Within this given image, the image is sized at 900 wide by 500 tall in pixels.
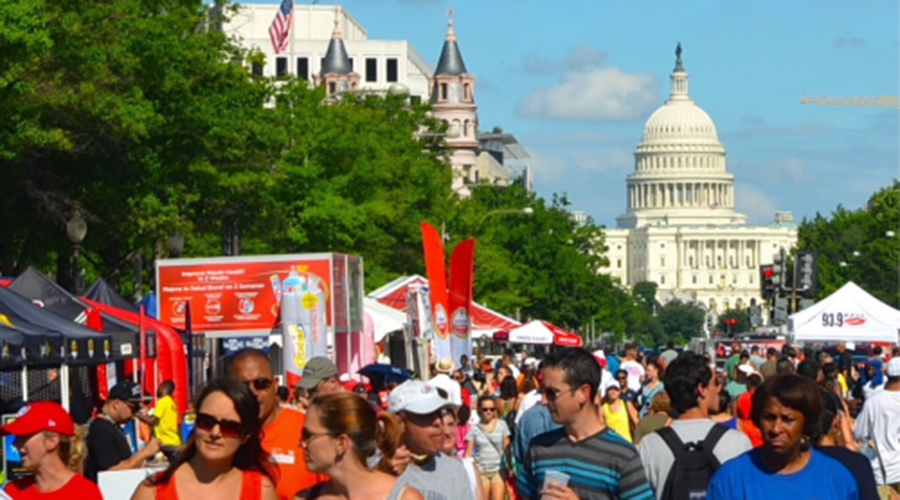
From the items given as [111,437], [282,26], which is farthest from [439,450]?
[282,26]

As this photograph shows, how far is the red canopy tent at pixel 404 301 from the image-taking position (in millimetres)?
41719

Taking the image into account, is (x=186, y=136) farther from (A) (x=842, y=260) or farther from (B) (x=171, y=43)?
(A) (x=842, y=260)

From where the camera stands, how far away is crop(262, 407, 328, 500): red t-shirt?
7.62 m

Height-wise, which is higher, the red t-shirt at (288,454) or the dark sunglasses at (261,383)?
the dark sunglasses at (261,383)

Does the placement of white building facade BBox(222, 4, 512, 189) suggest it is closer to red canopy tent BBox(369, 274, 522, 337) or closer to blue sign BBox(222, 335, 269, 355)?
red canopy tent BBox(369, 274, 522, 337)

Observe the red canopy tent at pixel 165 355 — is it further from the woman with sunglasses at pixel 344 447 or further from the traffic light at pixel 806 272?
the traffic light at pixel 806 272

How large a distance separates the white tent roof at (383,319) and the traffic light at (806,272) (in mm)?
11063

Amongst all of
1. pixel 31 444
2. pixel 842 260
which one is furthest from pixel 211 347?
pixel 842 260

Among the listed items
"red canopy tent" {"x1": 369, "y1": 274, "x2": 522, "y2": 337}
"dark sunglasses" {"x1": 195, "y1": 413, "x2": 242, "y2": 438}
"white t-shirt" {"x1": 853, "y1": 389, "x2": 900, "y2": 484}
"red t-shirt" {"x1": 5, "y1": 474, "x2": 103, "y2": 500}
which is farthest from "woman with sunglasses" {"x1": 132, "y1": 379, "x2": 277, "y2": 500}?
"red canopy tent" {"x1": 369, "y1": 274, "x2": 522, "y2": 337}

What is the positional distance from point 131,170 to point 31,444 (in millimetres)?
28272

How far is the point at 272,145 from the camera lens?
125ft

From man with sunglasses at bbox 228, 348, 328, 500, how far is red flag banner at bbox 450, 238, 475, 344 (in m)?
19.8

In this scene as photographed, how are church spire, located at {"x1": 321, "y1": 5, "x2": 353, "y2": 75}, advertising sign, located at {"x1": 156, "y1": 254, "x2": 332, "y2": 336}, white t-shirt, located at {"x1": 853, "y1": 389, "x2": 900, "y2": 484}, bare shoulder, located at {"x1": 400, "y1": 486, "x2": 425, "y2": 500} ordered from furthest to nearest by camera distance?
church spire, located at {"x1": 321, "y1": 5, "x2": 353, "y2": 75} → advertising sign, located at {"x1": 156, "y1": 254, "x2": 332, "y2": 336} → white t-shirt, located at {"x1": 853, "y1": 389, "x2": 900, "y2": 484} → bare shoulder, located at {"x1": 400, "y1": 486, "x2": 425, "y2": 500}

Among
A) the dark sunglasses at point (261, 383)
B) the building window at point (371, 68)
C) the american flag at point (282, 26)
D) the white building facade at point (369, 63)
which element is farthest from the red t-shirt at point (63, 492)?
the building window at point (371, 68)
